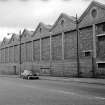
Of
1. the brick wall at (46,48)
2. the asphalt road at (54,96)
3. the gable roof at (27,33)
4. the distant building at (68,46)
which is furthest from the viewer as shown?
the gable roof at (27,33)

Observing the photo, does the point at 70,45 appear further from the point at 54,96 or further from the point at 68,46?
the point at 54,96

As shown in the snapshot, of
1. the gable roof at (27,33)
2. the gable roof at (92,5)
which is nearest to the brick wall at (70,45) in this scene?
the gable roof at (92,5)

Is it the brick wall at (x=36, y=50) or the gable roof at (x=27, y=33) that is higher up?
the gable roof at (x=27, y=33)

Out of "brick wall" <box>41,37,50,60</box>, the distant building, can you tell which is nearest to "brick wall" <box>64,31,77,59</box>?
the distant building

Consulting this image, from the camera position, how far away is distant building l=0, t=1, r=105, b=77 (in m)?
32.2

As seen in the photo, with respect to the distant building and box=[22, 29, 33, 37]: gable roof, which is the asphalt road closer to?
the distant building

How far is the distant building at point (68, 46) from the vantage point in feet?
105

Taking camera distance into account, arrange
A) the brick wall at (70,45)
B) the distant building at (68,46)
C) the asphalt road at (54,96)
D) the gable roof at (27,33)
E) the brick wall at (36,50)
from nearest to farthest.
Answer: the asphalt road at (54,96)
the distant building at (68,46)
the brick wall at (70,45)
the brick wall at (36,50)
the gable roof at (27,33)

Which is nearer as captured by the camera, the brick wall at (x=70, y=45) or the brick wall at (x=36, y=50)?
the brick wall at (x=70, y=45)

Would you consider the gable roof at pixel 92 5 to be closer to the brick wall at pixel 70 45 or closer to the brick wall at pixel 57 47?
the brick wall at pixel 70 45

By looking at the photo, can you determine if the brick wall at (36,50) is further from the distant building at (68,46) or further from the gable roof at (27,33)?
the gable roof at (27,33)

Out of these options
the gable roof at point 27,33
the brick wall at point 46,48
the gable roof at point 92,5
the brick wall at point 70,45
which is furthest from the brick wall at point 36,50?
the gable roof at point 92,5

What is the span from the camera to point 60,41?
40.8 m

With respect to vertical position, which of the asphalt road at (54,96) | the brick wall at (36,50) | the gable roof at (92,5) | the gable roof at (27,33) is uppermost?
the gable roof at (92,5)
